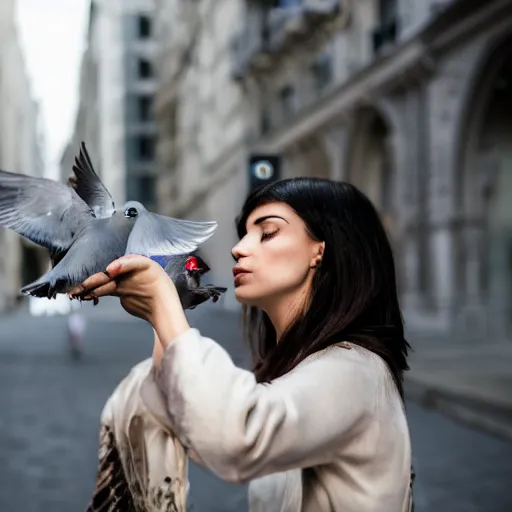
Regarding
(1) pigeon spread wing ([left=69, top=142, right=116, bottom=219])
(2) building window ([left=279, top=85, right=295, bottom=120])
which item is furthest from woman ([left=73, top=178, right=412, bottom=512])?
(2) building window ([left=279, top=85, right=295, bottom=120])

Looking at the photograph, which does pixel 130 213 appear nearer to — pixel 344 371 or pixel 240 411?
pixel 240 411

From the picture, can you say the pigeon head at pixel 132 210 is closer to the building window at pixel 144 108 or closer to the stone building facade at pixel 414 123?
the stone building facade at pixel 414 123

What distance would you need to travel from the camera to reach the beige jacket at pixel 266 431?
132 centimetres

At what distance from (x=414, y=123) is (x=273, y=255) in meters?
19.2

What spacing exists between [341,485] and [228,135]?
37.0 m

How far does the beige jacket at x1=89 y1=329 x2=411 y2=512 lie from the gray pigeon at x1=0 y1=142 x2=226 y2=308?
13 centimetres

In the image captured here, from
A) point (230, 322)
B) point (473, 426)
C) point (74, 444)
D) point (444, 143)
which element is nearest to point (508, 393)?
point (473, 426)

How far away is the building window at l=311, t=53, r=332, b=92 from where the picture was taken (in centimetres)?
2575

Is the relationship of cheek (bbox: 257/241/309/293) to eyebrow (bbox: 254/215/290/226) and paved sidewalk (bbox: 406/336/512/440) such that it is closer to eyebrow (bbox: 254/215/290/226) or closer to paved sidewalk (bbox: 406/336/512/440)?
eyebrow (bbox: 254/215/290/226)

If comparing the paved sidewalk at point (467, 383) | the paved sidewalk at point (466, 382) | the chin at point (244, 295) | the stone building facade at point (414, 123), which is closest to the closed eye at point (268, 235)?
the chin at point (244, 295)

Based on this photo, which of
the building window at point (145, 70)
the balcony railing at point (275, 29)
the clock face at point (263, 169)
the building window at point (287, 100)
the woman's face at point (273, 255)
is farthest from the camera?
the building window at point (145, 70)

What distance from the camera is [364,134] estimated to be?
2347 cm

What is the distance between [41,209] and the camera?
1370 millimetres

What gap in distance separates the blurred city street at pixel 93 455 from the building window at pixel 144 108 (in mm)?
52564
